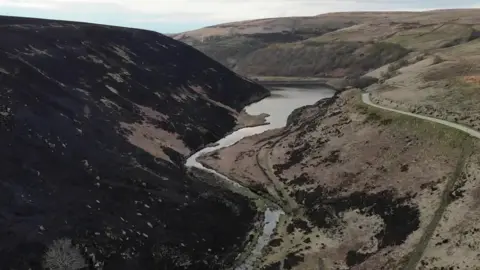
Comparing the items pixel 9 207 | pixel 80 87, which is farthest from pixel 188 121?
pixel 9 207

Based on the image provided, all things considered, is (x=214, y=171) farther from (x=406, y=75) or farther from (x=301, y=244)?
(x=406, y=75)

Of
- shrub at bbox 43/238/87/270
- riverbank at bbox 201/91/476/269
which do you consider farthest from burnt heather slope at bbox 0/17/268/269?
riverbank at bbox 201/91/476/269

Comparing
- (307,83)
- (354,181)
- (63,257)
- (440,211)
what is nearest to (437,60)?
(307,83)

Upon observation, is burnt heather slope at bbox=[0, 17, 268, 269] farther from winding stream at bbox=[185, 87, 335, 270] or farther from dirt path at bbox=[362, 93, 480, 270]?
dirt path at bbox=[362, 93, 480, 270]

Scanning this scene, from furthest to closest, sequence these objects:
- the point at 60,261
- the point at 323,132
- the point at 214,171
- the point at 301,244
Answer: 1. the point at 323,132
2. the point at 214,171
3. the point at 301,244
4. the point at 60,261

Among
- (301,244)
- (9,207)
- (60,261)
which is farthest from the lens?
(301,244)

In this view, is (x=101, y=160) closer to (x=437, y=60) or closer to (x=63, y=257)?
(x=63, y=257)

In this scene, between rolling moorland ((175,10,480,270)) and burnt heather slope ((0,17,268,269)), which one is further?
burnt heather slope ((0,17,268,269))
